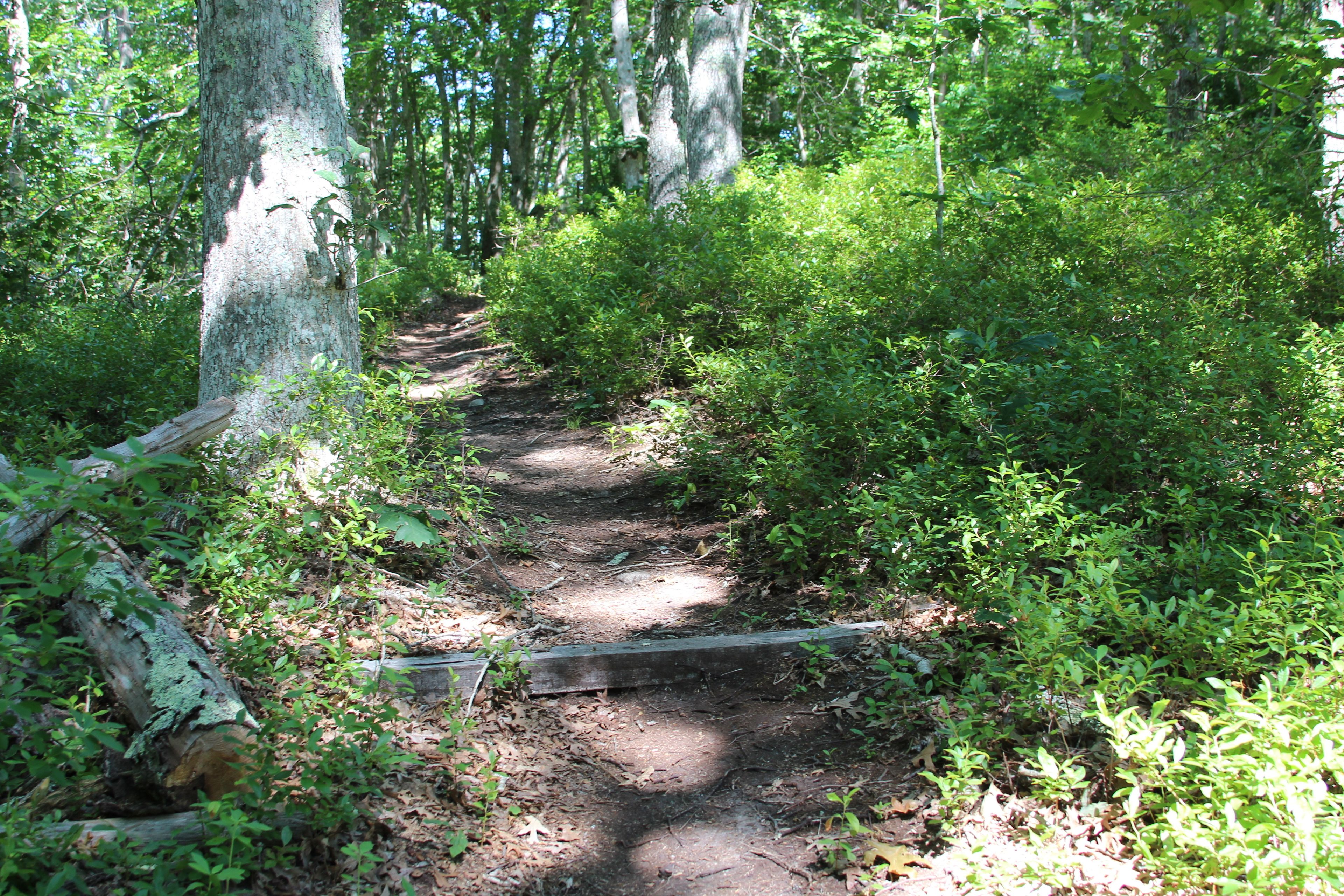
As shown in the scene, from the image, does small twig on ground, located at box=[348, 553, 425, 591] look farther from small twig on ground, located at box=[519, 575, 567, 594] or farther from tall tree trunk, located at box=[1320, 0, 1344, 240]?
tall tree trunk, located at box=[1320, 0, 1344, 240]

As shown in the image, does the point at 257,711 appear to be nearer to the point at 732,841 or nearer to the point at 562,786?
the point at 562,786

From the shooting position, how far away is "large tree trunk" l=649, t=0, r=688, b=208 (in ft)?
41.9

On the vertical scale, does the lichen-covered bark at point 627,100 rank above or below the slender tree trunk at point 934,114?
above

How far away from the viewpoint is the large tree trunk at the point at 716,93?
39.5 feet

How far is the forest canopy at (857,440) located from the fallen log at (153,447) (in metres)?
0.15

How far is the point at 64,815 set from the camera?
2.48 metres

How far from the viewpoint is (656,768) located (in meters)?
3.28

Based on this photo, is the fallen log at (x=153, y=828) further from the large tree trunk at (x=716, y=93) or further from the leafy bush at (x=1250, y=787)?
the large tree trunk at (x=716, y=93)

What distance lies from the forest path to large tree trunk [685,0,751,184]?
8367 millimetres

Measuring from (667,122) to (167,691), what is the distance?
11846mm

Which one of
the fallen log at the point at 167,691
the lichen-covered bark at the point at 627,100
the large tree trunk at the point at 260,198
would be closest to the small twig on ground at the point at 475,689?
the fallen log at the point at 167,691

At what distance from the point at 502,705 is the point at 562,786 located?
527mm

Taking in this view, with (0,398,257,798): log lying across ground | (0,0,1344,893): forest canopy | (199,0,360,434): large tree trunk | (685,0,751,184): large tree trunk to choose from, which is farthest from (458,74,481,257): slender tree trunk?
(0,398,257,798): log lying across ground

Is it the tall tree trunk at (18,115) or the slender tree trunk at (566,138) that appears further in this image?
the slender tree trunk at (566,138)
